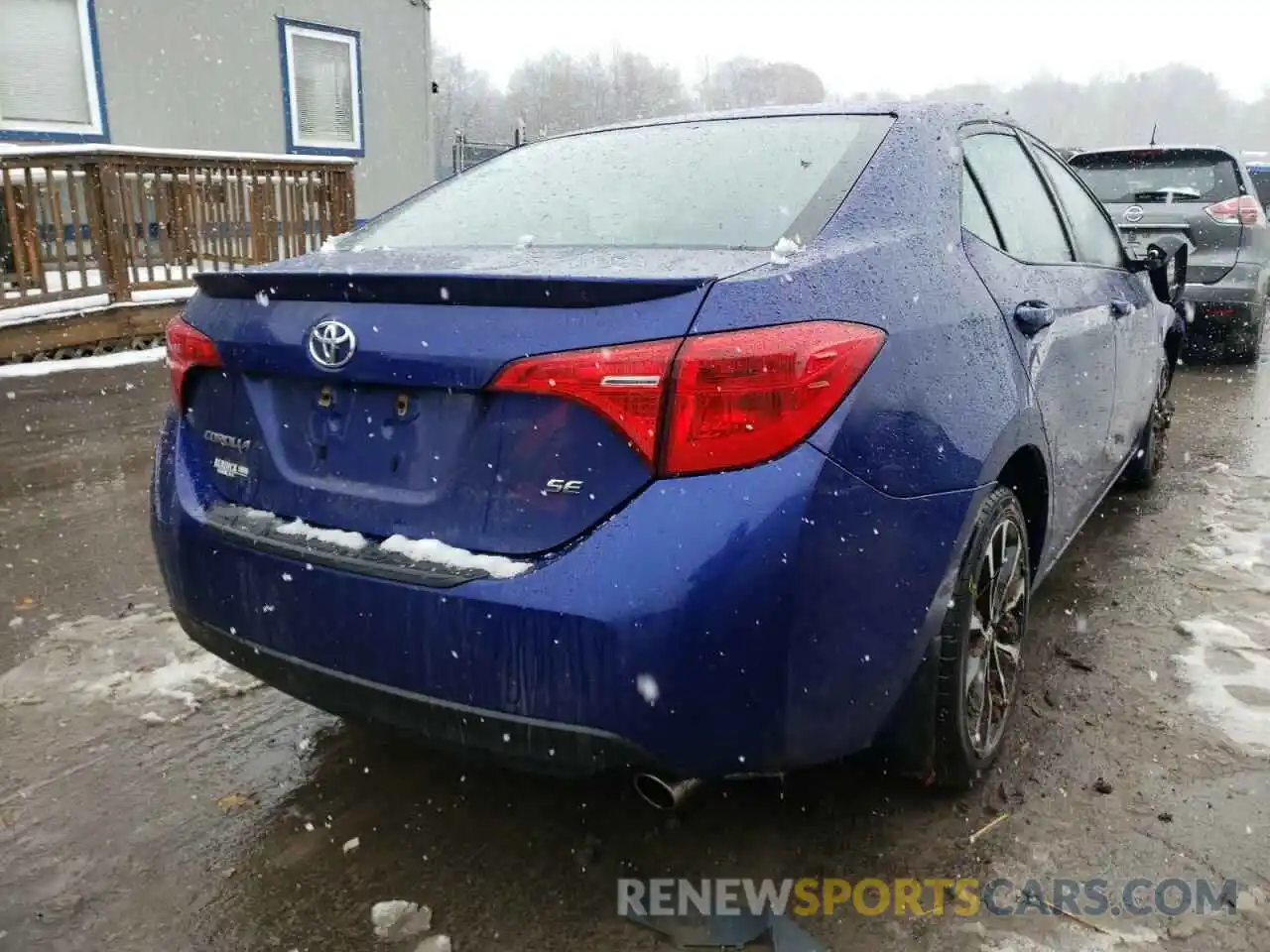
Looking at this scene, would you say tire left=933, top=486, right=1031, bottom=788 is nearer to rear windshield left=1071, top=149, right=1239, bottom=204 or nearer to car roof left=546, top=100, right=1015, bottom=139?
car roof left=546, top=100, right=1015, bottom=139

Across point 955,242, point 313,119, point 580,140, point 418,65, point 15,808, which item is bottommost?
point 15,808

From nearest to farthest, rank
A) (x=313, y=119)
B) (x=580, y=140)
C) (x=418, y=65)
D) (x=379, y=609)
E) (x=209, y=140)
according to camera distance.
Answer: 1. (x=379, y=609)
2. (x=580, y=140)
3. (x=209, y=140)
4. (x=313, y=119)
5. (x=418, y=65)

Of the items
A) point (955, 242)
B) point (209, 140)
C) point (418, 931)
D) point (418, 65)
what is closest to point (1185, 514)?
point (955, 242)

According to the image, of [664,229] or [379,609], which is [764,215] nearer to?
[664,229]

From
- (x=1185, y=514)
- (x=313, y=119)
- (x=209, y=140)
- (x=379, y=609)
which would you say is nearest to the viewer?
(x=379, y=609)

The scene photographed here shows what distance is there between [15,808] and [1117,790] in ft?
8.61

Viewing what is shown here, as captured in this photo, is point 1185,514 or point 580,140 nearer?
point 580,140

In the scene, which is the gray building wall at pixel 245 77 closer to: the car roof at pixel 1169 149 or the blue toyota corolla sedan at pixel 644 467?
the car roof at pixel 1169 149

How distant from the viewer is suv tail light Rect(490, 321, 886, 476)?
169 centimetres

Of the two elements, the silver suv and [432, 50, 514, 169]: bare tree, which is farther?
[432, 50, 514, 169]: bare tree

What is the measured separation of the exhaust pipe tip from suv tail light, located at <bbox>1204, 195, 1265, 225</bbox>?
24.9 feet

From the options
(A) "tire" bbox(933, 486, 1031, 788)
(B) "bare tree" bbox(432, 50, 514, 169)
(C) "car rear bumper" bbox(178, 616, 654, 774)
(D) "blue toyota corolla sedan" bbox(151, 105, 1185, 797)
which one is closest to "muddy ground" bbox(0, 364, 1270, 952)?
(A) "tire" bbox(933, 486, 1031, 788)

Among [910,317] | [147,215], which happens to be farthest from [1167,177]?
[147,215]

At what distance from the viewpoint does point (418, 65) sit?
46.6 feet
